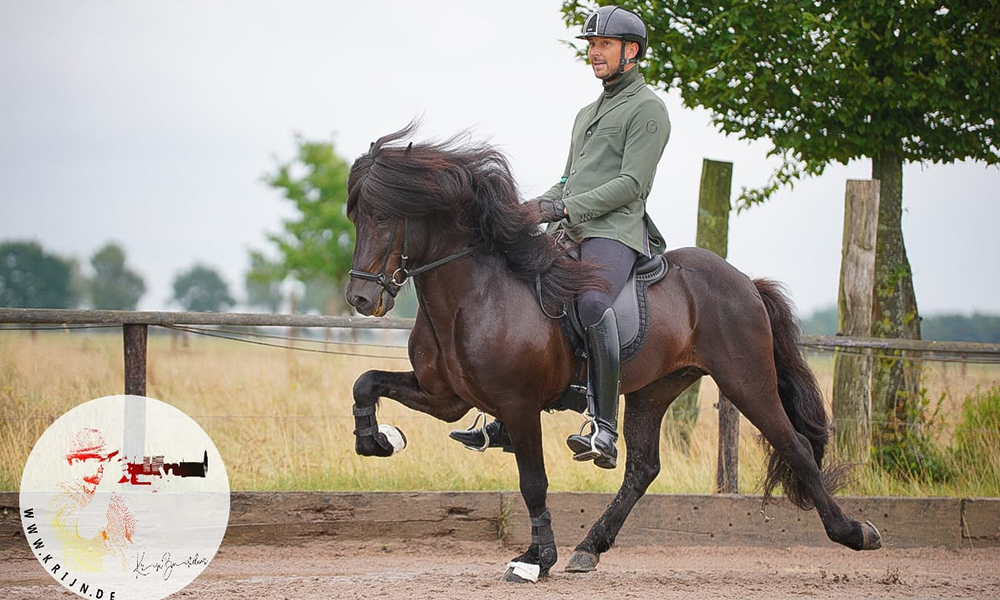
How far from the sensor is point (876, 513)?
7246 mm

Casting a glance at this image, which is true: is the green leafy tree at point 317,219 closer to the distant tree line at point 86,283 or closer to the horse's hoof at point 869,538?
the distant tree line at point 86,283

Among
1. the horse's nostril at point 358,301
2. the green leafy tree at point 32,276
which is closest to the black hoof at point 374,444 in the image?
the horse's nostril at point 358,301

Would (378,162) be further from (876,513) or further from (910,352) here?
(910,352)

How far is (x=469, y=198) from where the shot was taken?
5.12m

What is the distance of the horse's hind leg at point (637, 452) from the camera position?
5871 millimetres

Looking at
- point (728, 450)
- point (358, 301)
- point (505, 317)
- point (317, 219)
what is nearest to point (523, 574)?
point (505, 317)

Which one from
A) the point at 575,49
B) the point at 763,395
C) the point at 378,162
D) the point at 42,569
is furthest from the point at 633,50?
the point at 42,569

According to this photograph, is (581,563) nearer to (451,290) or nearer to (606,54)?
(451,290)

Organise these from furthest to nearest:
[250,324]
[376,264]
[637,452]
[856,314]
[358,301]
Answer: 1. [856,314]
2. [250,324]
3. [637,452]
4. [376,264]
5. [358,301]

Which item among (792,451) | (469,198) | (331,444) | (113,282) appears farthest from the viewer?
(113,282)

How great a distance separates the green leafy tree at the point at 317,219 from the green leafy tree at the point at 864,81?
27720mm

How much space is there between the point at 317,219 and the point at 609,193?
102 ft

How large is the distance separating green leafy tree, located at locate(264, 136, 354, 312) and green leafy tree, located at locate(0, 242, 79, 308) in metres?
18.9

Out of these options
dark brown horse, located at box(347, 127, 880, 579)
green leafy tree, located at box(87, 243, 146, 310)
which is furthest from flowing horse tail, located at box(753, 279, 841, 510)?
green leafy tree, located at box(87, 243, 146, 310)
